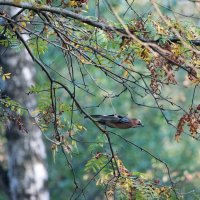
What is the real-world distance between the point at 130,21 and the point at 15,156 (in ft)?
14.8

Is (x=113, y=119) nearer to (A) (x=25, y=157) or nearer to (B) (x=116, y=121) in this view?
(B) (x=116, y=121)

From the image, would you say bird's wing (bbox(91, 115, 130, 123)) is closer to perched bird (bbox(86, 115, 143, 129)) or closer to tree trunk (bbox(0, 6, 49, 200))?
perched bird (bbox(86, 115, 143, 129))

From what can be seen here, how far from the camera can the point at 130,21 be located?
4.04 meters

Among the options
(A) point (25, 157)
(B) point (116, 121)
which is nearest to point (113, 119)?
(B) point (116, 121)

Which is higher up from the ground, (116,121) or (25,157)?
(25,157)

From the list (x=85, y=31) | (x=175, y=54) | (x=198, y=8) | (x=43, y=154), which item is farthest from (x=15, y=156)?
(x=198, y=8)

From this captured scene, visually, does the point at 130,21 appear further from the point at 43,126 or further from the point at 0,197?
the point at 0,197

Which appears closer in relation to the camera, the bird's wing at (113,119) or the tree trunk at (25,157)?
the bird's wing at (113,119)

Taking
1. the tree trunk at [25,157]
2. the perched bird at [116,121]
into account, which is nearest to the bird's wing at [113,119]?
the perched bird at [116,121]

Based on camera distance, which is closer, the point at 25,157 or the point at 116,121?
the point at 116,121

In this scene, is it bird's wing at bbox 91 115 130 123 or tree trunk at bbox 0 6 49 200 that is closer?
bird's wing at bbox 91 115 130 123

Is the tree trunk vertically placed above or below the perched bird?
above

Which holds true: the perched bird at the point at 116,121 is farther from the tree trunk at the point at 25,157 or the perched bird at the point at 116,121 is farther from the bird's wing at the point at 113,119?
the tree trunk at the point at 25,157

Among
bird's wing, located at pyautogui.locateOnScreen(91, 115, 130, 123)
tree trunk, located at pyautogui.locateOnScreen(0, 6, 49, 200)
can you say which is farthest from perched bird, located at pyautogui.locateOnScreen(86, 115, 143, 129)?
tree trunk, located at pyautogui.locateOnScreen(0, 6, 49, 200)
